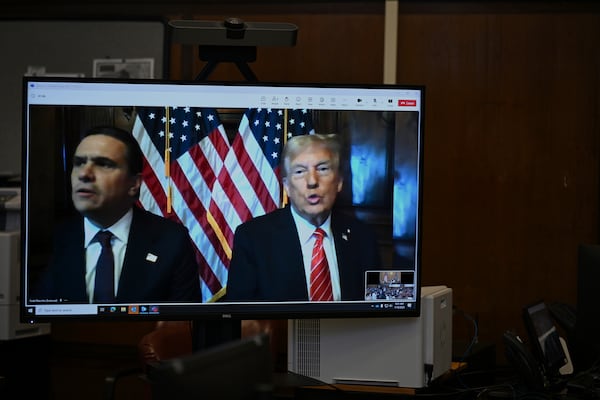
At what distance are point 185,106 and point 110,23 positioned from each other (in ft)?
10.7

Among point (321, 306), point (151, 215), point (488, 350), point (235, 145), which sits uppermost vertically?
point (235, 145)

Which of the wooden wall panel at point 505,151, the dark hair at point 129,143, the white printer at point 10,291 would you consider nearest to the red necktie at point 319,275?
the dark hair at point 129,143

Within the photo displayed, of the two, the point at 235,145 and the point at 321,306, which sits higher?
the point at 235,145

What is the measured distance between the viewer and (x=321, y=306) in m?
2.62

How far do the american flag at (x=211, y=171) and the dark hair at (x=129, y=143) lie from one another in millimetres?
18

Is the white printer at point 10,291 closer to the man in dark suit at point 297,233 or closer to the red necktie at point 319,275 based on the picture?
the man in dark suit at point 297,233

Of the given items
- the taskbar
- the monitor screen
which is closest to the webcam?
the monitor screen

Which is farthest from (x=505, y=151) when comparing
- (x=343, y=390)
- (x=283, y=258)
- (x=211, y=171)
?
(x=211, y=171)

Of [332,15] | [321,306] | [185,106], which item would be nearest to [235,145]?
[185,106]

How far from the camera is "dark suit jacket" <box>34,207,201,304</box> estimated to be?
2.50 m

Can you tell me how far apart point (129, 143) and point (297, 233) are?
1.88ft

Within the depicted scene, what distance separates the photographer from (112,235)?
2.51 metres

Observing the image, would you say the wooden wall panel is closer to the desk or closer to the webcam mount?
the desk

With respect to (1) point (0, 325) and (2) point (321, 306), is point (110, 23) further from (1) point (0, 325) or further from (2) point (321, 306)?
(2) point (321, 306)
